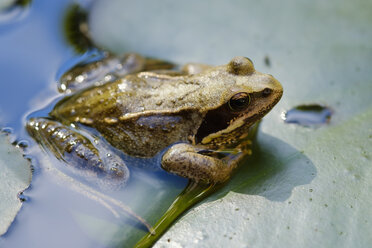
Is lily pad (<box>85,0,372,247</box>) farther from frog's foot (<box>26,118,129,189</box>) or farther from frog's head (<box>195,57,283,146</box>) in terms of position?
frog's foot (<box>26,118,129,189</box>)

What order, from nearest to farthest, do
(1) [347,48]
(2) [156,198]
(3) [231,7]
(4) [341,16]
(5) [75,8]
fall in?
(2) [156,198] < (1) [347,48] < (4) [341,16] < (3) [231,7] < (5) [75,8]

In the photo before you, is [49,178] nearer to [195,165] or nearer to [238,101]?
[195,165]

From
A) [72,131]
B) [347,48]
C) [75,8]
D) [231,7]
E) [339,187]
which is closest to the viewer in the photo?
[339,187]

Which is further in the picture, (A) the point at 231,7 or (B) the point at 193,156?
(A) the point at 231,7

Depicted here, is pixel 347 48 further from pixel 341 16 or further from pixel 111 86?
pixel 111 86

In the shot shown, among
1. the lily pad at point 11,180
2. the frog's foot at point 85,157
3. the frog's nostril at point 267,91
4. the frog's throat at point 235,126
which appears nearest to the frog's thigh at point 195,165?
the frog's throat at point 235,126

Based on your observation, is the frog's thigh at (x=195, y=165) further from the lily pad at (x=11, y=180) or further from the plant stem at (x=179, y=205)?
the lily pad at (x=11, y=180)

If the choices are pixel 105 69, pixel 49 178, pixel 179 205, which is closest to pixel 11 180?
pixel 49 178

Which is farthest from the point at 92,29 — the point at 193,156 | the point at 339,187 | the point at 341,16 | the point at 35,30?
the point at 339,187
